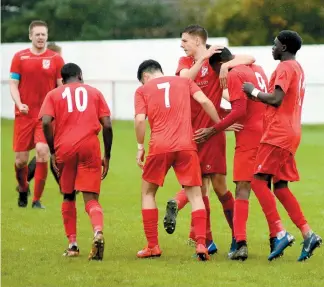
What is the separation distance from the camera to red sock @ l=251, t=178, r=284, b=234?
35.3ft

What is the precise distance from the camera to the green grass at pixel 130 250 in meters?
9.86

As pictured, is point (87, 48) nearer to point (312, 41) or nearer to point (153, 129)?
point (312, 41)

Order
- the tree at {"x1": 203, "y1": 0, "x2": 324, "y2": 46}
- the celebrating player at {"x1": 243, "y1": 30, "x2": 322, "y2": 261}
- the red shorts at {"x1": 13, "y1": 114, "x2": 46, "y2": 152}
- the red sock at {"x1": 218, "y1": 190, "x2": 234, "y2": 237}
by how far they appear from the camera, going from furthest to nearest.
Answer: the tree at {"x1": 203, "y1": 0, "x2": 324, "y2": 46}, the red shorts at {"x1": 13, "y1": 114, "x2": 46, "y2": 152}, the red sock at {"x1": 218, "y1": 190, "x2": 234, "y2": 237}, the celebrating player at {"x1": 243, "y1": 30, "x2": 322, "y2": 261}

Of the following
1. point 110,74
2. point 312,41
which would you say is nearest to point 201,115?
point 110,74

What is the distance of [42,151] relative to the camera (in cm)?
1530

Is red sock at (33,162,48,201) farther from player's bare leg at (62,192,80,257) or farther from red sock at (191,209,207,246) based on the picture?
red sock at (191,209,207,246)

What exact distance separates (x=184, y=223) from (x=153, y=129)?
2951 millimetres

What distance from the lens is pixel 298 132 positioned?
35.1ft

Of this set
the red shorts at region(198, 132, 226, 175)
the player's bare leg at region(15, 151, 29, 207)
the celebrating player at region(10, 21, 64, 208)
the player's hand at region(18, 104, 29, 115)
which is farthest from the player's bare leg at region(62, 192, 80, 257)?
the player's bare leg at region(15, 151, 29, 207)

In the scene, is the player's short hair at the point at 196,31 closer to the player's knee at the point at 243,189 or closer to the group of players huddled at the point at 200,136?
the group of players huddled at the point at 200,136

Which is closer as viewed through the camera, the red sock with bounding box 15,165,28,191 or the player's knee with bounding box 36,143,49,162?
the player's knee with bounding box 36,143,49,162

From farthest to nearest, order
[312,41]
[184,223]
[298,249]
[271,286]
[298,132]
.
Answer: [312,41] → [184,223] → [298,249] → [298,132] → [271,286]

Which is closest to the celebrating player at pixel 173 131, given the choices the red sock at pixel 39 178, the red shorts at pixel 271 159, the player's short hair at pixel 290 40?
the red shorts at pixel 271 159

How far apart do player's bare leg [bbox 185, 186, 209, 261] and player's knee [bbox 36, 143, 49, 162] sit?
464cm
